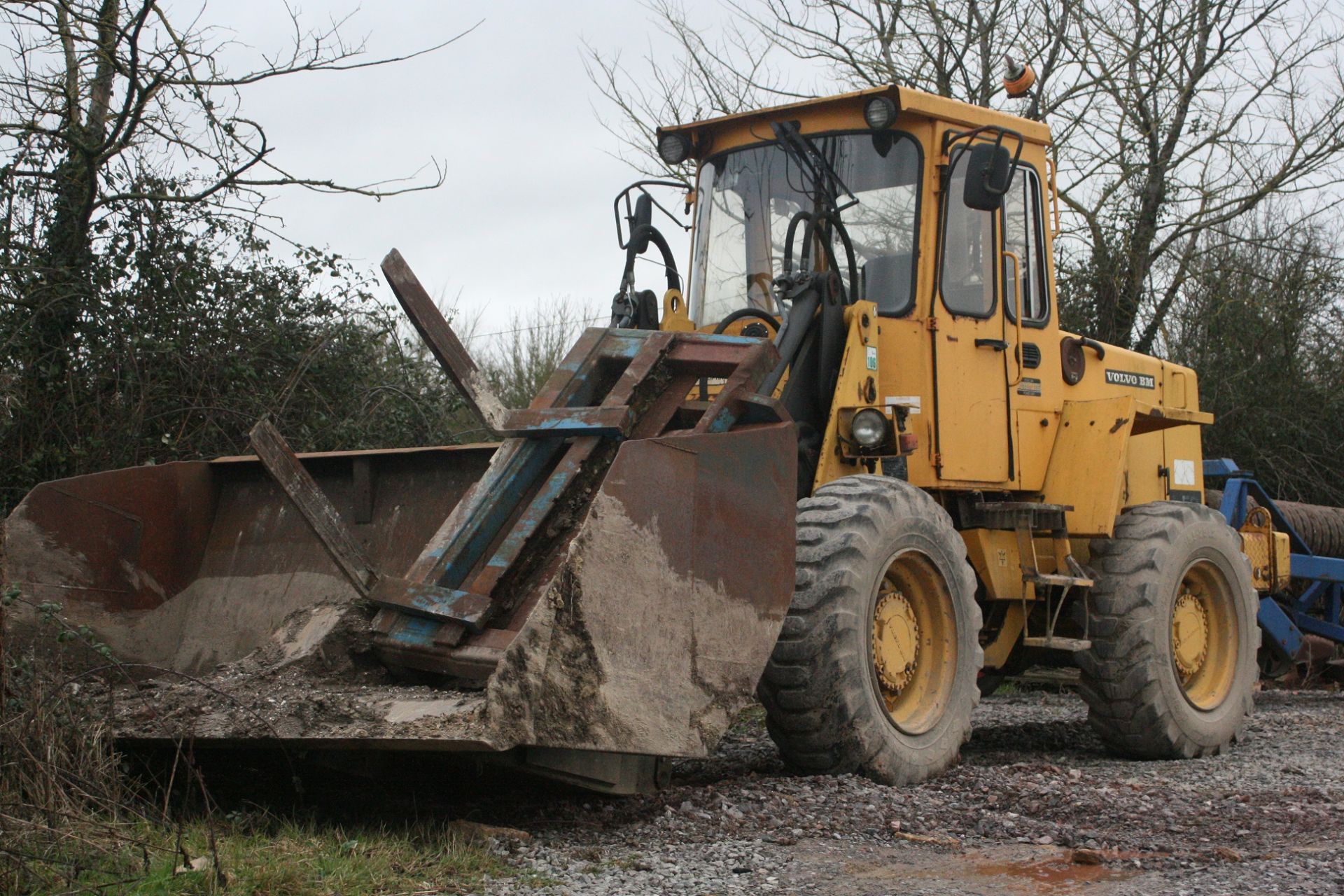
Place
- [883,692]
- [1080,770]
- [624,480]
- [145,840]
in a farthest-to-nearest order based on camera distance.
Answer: [1080,770], [883,692], [624,480], [145,840]

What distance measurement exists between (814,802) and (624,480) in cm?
138

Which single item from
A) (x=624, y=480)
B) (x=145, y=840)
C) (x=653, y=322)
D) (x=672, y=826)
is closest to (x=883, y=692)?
(x=672, y=826)

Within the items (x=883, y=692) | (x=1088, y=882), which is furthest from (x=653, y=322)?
(x=1088, y=882)

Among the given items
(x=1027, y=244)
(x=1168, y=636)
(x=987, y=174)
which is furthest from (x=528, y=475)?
(x=1168, y=636)

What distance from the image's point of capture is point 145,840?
3977 mm

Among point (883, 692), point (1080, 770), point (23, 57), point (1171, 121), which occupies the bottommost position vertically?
point (1080, 770)

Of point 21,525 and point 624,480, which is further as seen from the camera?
point 21,525

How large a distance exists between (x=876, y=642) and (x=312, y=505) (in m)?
2.24

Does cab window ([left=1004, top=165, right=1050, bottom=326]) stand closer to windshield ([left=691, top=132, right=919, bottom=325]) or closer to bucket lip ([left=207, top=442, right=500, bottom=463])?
windshield ([left=691, top=132, right=919, bottom=325])

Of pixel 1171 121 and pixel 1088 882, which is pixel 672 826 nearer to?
pixel 1088 882

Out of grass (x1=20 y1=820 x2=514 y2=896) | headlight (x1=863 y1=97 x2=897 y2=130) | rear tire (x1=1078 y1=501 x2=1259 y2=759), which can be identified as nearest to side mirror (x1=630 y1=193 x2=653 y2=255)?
headlight (x1=863 y1=97 x2=897 y2=130)

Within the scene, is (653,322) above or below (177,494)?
above

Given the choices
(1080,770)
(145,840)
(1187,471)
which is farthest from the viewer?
(1187,471)

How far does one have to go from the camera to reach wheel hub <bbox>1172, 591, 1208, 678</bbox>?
24.3 ft
